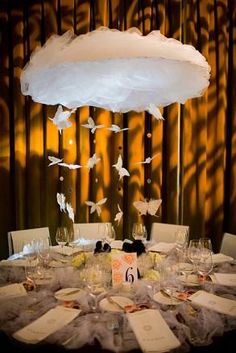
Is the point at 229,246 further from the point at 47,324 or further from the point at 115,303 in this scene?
the point at 47,324

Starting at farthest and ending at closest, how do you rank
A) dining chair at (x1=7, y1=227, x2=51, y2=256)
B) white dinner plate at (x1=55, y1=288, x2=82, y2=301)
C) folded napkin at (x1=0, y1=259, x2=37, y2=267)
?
dining chair at (x1=7, y1=227, x2=51, y2=256), folded napkin at (x1=0, y1=259, x2=37, y2=267), white dinner plate at (x1=55, y1=288, x2=82, y2=301)

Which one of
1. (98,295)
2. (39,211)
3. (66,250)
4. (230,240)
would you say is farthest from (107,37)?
(39,211)

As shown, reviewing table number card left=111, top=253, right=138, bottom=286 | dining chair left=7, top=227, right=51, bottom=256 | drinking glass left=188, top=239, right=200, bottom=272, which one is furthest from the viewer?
dining chair left=7, top=227, right=51, bottom=256

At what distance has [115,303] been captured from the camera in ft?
5.08

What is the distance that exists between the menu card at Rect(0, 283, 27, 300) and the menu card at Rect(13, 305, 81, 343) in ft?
0.84

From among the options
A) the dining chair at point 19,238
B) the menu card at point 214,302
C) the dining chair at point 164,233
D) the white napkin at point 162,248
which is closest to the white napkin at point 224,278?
the menu card at point 214,302

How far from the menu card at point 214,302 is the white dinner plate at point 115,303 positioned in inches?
11.8

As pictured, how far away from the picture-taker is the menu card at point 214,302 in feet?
4.95

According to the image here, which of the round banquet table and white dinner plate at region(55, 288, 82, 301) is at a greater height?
→ white dinner plate at region(55, 288, 82, 301)

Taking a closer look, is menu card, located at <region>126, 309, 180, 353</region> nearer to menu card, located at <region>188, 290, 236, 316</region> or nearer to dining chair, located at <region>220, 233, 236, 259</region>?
menu card, located at <region>188, 290, 236, 316</region>

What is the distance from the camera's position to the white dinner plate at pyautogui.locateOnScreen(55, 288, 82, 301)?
5.33 ft

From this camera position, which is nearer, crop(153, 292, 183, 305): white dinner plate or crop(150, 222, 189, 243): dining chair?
crop(153, 292, 183, 305): white dinner plate

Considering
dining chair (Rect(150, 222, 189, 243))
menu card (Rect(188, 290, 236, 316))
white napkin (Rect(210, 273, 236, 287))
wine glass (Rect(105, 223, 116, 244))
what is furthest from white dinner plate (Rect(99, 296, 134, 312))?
dining chair (Rect(150, 222, 189, 243))

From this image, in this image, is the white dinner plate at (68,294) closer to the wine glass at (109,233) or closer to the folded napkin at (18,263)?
the folded napkin at (18,263)
